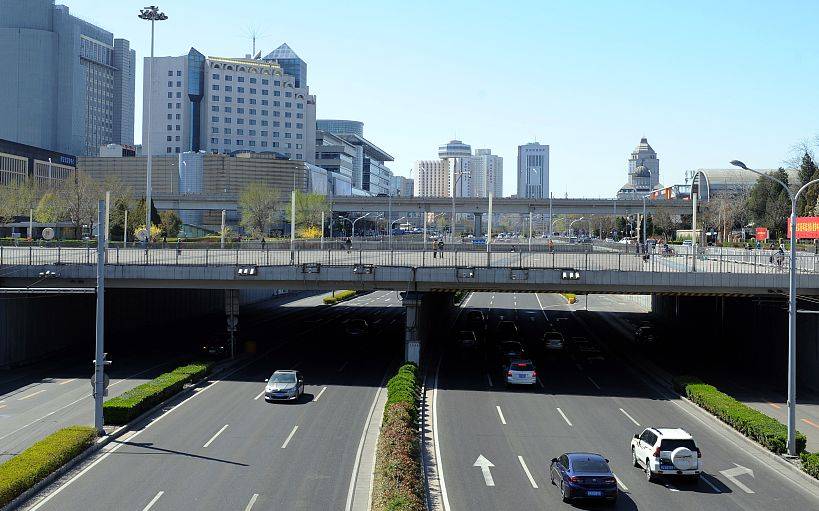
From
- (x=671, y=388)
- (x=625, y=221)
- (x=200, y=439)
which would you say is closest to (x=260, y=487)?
(x=200, y=439)

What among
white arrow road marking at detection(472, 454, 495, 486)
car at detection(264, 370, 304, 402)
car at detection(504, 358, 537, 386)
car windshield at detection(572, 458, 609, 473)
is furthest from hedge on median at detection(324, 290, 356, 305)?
car windshield at detection(572, 458, 609, 473)

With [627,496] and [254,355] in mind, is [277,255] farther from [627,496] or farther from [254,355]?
[627,496]

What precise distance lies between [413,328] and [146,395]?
16256mm

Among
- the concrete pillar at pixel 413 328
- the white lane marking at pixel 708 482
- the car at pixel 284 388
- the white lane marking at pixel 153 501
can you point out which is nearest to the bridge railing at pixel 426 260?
the concrete pillar at pixel 413 328

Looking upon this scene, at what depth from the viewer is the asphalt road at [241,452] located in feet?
76.1

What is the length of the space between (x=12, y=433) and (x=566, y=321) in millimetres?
57352

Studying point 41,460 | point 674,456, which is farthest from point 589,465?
point 41,460

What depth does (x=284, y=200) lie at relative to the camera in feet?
477

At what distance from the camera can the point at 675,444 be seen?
2578 centimetres

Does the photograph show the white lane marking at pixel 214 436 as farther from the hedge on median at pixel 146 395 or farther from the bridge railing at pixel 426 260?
the bridge railing at pixel 426 260

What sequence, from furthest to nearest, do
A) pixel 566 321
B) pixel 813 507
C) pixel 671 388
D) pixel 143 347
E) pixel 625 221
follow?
pixel 625 221, pixel 566 321, pixel 143 347, pixel 671 388, pixel 813 507

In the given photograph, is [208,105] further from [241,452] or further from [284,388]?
[241,452]

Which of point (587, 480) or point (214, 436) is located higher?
point (587, 480)

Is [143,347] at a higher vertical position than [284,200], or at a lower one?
lower
